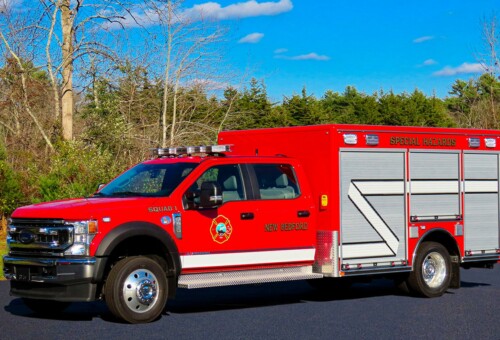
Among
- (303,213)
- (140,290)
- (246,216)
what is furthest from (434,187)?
(140,290)

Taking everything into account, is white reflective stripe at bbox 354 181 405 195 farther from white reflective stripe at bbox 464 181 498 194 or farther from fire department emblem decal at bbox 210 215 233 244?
fire department emblem decal at bbox 210 215 233 244

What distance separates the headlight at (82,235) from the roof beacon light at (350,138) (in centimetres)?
399

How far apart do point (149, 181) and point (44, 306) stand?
204 centimetres

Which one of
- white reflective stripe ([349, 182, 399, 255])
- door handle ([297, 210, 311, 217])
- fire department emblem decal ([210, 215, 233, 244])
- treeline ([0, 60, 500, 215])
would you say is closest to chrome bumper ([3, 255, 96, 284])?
fire department emblem decal ([210, 215, 233, 244])

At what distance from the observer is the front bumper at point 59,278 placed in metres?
10.3

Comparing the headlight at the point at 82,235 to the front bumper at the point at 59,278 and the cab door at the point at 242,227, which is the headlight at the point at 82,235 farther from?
the cab door at the point at 242,227

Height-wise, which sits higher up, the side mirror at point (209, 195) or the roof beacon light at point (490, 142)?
the roof beacon light at point (490, 142)

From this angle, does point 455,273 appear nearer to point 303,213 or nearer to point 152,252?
point 303,213

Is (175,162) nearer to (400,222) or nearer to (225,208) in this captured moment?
(225,208)

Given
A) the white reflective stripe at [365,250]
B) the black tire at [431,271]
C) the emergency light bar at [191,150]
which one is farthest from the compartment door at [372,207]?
the emergency light bar at [191,150]

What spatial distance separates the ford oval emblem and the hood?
→ 195 millimetres

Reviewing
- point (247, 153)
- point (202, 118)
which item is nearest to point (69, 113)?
point (202, 118)

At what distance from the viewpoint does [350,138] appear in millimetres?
12789

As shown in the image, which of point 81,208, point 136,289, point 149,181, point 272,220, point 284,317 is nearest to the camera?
point 81,208
